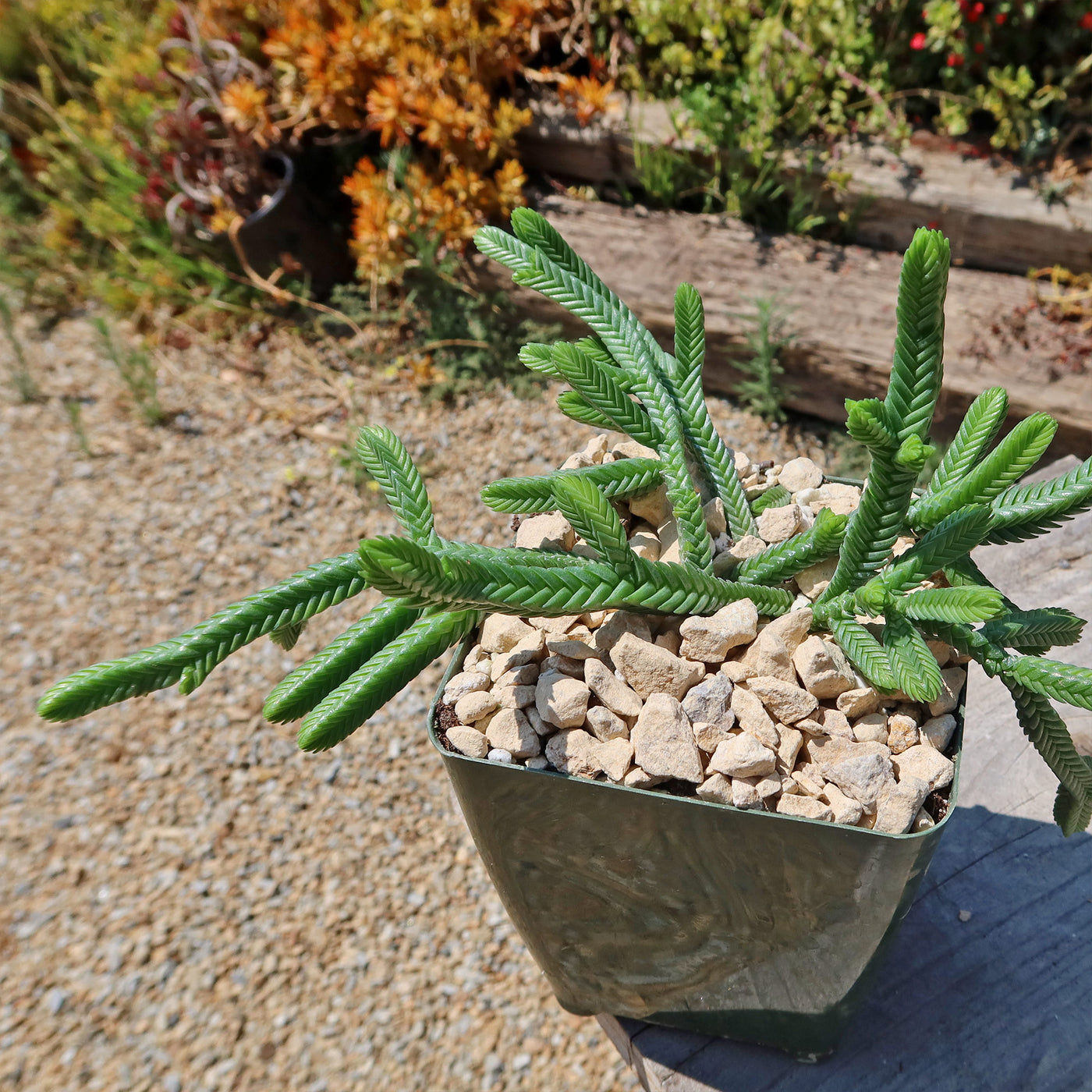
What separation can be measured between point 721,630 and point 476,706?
8.3 inches

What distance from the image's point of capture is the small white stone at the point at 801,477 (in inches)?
36.0

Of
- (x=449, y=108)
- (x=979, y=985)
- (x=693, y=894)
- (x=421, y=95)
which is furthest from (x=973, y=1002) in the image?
(x=421, y=95)

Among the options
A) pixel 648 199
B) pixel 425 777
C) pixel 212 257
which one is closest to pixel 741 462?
pixel 425 777

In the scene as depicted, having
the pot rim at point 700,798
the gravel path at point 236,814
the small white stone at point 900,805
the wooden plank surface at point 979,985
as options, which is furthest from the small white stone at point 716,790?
the gravel path at point 236,814

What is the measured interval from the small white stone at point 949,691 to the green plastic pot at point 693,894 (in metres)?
0.02

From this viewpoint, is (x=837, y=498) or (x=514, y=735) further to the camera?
(x=837, y=498)

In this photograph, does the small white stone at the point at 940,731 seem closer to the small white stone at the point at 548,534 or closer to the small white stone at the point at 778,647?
the small white stone at the point at 778,647

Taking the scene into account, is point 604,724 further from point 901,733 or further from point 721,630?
point 901,733

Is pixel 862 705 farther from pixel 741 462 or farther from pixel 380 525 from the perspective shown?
pixel 380 525

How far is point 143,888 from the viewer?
187 centimetres

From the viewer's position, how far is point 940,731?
712 millimetres

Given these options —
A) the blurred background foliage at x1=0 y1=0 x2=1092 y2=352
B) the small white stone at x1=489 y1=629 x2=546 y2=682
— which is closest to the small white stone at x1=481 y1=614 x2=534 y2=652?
the small white stone at x1=489 y1=629 x2=546 y2=682

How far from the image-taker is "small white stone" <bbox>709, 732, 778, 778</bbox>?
667 mm

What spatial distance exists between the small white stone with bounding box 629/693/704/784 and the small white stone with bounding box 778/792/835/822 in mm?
64
